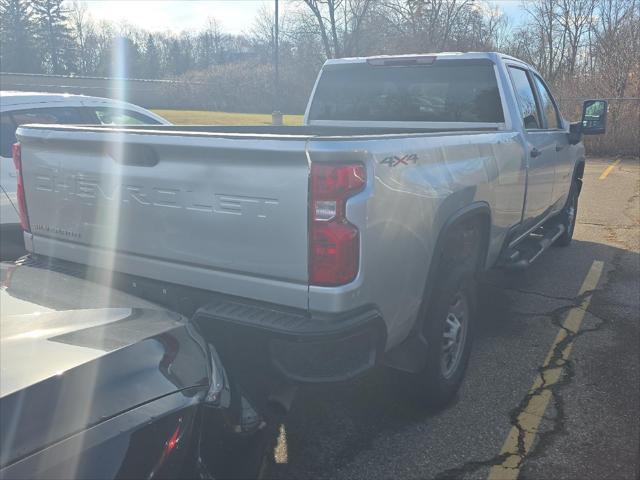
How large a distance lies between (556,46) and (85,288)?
44.1 meters

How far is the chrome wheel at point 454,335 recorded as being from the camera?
3.43m

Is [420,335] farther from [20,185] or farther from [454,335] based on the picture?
[20,185]

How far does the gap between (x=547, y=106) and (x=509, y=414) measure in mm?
3516

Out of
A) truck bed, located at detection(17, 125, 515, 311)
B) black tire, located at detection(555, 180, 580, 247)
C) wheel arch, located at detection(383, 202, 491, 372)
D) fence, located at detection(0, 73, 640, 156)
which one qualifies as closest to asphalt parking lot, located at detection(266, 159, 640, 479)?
wheel arch, located at detection(383, 202, 491, 372)

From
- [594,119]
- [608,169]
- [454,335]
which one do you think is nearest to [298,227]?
[454,335]

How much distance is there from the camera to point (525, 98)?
5.01m

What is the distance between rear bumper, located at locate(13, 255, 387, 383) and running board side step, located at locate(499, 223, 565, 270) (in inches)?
90.1

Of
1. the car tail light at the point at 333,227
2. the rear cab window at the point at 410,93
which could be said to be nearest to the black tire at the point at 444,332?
the car tail light at the point at 333,227

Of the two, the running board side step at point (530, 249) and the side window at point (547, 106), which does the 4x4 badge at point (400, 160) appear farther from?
the side window at point (547, 106)

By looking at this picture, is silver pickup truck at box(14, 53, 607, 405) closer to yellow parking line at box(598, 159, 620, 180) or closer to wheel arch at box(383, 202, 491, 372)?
wheel arch at box(383, 202, 491, 372)

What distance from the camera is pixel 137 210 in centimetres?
284

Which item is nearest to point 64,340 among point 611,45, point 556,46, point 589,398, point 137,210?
point 137,210

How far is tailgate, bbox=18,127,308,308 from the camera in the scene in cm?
241

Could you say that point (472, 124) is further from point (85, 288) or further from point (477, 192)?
point (85, 288)
